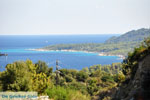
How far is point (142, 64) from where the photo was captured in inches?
172

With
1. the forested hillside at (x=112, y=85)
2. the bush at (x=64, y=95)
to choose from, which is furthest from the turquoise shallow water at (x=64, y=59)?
the bush at (x=64, y=95)

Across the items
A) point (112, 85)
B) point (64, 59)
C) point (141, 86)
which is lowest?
point (64, 59)

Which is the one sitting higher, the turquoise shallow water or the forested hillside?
the forested hillside

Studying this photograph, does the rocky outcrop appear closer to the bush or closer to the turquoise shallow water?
the bush

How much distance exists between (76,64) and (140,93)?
111541 mm

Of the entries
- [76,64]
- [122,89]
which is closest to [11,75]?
[122,89]

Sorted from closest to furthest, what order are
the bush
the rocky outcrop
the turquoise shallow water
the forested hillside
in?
the rocky outcrop → the forested hillside → the bush → the turquoise shallow water

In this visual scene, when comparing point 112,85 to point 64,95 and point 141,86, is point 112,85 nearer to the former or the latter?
point 64,95

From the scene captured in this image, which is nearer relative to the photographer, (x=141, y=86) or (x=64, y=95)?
(x=141, y=86)

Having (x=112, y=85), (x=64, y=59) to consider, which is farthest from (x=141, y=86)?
(x=64, y=59)

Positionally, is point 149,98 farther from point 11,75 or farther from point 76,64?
point 76,64

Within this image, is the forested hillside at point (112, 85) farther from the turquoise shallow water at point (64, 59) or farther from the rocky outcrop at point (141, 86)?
the turquoise shallow water at point (64, 59)

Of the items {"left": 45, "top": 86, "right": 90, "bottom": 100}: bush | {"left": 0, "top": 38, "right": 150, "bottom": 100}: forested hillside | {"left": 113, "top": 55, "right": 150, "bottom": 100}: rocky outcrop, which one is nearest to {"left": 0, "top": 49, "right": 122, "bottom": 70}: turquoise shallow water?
{"left": 0, "top": 38, "right": 150, "bottom": 100}: forested hillside

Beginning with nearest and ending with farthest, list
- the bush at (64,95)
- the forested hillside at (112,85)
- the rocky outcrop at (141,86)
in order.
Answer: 1. the rocky outcrop at (141,86)
2. the forested hillside at (112,85)
3. the bush at (64,95)
